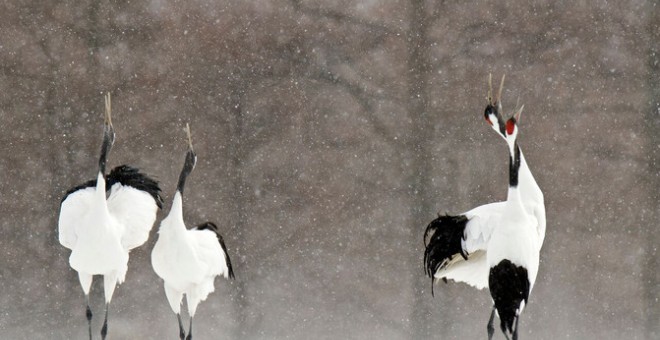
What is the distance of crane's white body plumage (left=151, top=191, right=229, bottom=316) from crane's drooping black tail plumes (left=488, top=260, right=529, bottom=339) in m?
1.00

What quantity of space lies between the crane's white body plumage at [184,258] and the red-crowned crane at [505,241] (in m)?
0.78

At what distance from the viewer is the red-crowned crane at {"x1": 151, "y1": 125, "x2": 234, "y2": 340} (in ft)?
10.5

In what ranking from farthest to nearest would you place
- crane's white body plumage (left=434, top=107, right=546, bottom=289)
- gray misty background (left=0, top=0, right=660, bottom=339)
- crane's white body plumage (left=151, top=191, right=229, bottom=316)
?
gray misty background (left=0, top=0, right=660, bottom=339), crane's white body plumage (left=151, top=191, right=229, bottom=316), crane's white body plumage (left=434, top=107, right=546, bottom=289)

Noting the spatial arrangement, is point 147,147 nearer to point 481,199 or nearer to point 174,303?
point 174,303

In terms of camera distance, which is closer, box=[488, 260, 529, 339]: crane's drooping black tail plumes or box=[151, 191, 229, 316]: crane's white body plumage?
box=[488, 260, 529, 339]: crane's drooping black tail plumes

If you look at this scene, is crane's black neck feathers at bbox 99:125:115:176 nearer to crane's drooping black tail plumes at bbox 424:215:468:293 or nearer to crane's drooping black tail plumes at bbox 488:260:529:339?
crane's drooping black tail plumes at bbox 424:215:468:293

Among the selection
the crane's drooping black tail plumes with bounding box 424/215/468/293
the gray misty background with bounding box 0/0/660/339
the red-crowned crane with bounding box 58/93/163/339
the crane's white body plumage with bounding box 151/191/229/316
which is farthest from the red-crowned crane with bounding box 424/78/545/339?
the gray misty background with bounding box 0/0/660/339

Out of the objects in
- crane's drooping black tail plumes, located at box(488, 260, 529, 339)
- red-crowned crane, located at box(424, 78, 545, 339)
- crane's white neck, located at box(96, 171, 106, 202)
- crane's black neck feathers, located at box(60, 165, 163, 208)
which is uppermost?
crane's black neck feathers, located at box(60, 165, 163, 208)

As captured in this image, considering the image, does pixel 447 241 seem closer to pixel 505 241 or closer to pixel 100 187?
pixel 505 241

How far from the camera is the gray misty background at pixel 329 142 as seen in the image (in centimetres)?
429

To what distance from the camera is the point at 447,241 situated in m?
3.16

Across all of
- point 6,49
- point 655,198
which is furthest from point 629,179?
point 6,49

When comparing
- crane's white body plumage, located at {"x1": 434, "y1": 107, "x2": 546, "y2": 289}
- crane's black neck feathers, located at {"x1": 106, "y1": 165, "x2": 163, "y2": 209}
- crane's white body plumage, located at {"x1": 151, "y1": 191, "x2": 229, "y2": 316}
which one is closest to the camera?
crane's white body plumage, located at {"x1": 434, "y1": 107, "x2": 546, "y2": 289}

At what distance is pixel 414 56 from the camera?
436 cm
